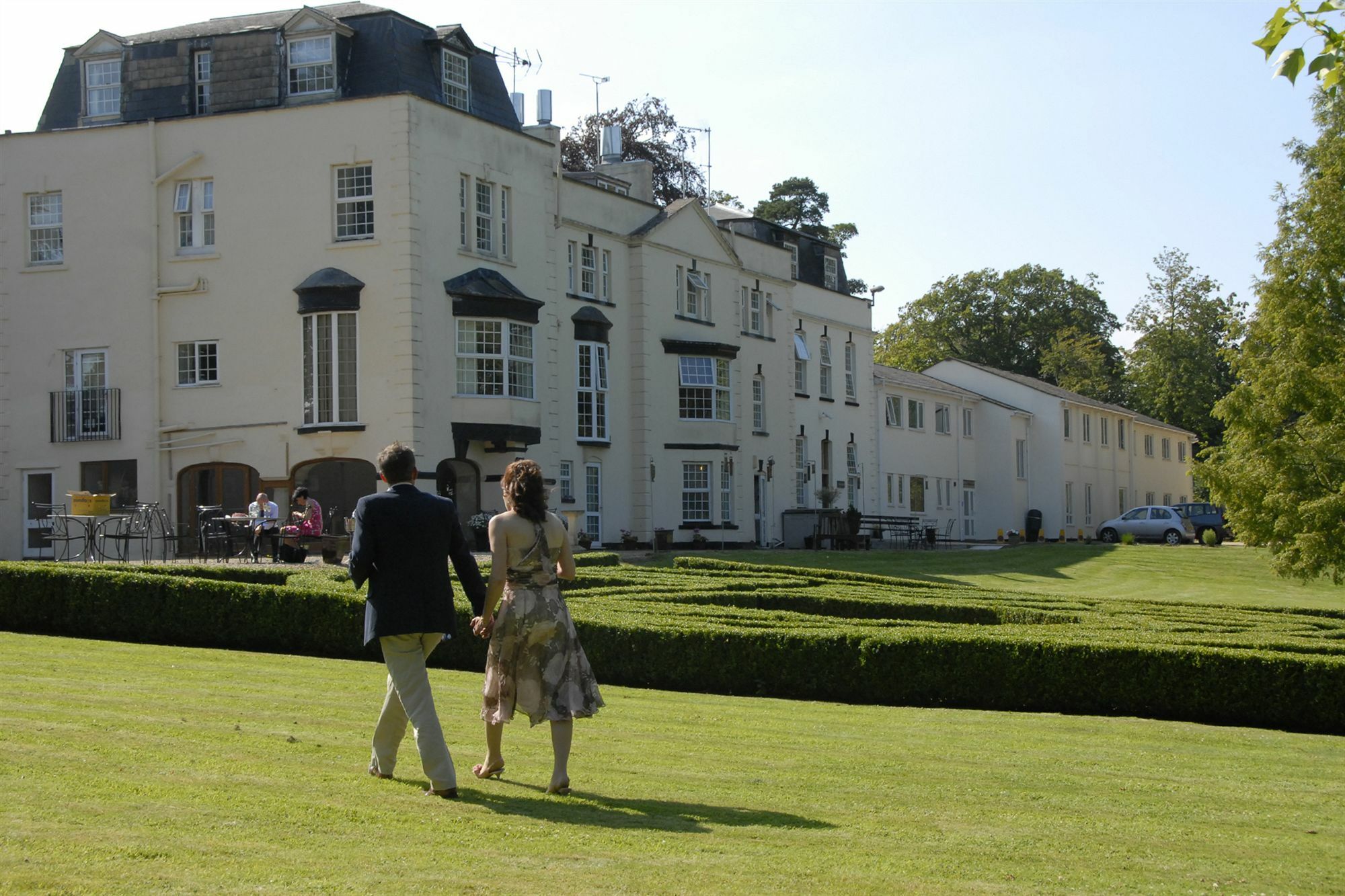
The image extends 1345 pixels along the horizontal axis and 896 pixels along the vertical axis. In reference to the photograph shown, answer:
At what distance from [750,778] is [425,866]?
Result: 289cm

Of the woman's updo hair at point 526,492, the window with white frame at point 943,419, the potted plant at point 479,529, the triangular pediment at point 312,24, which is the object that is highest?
the triangular pediment at point 312,24

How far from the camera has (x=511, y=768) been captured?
30.1ft

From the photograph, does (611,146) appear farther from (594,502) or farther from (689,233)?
(594,502)

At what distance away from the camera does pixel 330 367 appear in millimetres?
32125

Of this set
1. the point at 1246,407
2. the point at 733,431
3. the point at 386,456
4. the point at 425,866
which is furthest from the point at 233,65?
the point at 425,866

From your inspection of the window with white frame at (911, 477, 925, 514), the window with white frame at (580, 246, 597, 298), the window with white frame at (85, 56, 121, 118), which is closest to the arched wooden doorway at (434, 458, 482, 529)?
the window with white frame at (580, 246, 597, 298)

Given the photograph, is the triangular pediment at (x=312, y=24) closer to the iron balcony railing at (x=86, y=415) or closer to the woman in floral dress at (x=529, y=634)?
the iron balcony railing at (x=86, y=415)

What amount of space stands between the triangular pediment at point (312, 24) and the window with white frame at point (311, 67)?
0.20m

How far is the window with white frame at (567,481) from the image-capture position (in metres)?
36.6

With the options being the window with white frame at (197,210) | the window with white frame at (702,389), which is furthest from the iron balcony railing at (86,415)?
the window with white frame at (702,389)

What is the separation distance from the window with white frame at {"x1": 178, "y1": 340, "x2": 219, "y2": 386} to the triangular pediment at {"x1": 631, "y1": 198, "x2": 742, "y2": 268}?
12.2m

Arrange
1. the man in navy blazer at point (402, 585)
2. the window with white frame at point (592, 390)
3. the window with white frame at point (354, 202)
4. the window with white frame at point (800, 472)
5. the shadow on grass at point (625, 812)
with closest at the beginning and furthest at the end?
1. the shadow on grass at point (625, 812)
2. the man in navy blazer at point (402, 585)
3. the window with white frame at point (354, 202)
4. the window with white frame at point (592, 390)
5. the window with white frame at point (800, 472)

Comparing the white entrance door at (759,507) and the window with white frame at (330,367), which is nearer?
the window with white frame at (330,367)

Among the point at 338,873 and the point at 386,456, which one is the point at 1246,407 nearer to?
the point at 386,456
